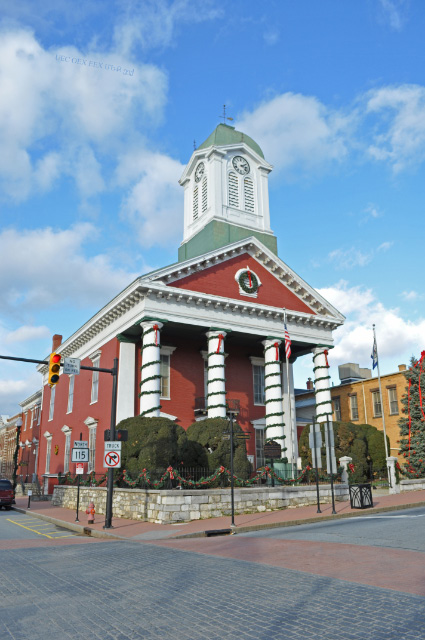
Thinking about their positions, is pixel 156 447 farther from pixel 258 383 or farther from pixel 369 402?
pixel 369 402

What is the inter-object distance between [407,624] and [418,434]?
2907cm

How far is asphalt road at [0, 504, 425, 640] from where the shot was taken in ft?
19.7

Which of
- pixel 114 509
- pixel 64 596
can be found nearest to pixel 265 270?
pixel 114 509

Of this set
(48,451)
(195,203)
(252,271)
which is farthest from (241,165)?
(48,451)

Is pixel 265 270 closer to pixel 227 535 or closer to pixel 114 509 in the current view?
pixel 114 509

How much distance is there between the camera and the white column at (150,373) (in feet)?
82.4

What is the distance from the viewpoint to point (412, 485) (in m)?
27.7

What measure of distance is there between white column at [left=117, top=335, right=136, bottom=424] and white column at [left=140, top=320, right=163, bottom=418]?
6.15 ft

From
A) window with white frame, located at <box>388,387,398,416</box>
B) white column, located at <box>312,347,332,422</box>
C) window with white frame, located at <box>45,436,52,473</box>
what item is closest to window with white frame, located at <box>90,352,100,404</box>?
window with white frame, located at <box>45,436,52,473</box>

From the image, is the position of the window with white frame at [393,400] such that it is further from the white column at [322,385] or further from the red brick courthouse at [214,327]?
the white column at [322,385]

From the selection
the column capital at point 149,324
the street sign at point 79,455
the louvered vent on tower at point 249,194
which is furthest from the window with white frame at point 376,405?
the street sign at point 79,455

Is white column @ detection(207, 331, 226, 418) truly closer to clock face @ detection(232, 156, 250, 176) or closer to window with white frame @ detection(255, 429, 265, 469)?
window with white frame @ detection(255, 429, 265, 469)

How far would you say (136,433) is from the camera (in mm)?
22234

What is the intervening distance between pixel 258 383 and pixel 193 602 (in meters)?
25.7
